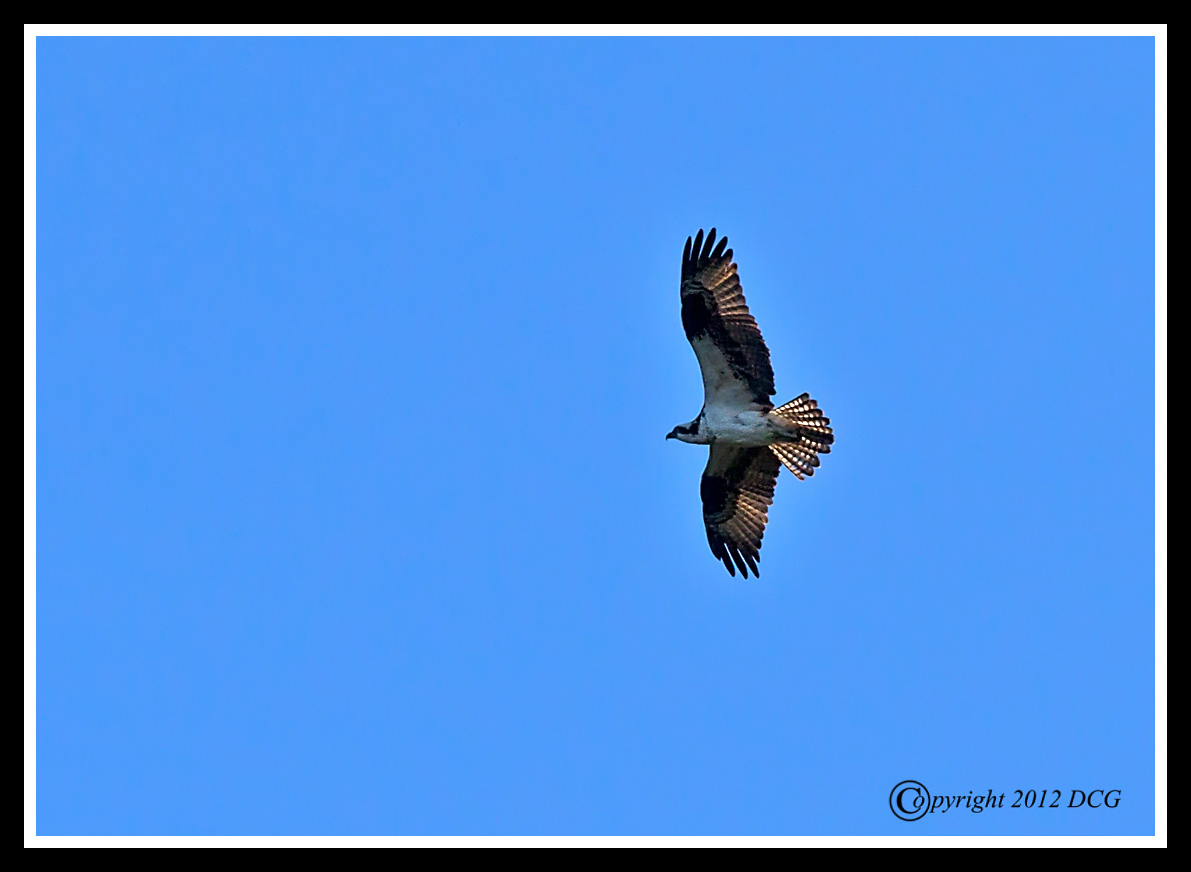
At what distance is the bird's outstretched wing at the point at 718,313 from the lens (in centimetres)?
1516

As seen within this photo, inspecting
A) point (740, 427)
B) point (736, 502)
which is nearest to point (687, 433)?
point (740, 427)

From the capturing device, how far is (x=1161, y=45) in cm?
1384

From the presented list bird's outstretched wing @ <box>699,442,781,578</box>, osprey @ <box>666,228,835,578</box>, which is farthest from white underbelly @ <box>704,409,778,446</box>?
bird's outstretched wing @ <box>699,442,781,578</box>

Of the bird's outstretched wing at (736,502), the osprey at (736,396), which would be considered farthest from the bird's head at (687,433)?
the bird's outstretched wing at (736,502)

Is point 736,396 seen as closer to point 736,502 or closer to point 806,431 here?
point 806,431

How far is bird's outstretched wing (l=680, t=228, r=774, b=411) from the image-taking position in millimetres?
15156

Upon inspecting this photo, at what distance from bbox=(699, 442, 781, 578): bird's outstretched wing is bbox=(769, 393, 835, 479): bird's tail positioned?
0.69 m

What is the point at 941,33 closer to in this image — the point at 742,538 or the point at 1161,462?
the point at 1161,462

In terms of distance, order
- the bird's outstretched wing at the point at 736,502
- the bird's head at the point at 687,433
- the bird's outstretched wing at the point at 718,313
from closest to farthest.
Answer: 1. the bird's outstretched wing at the point at 718,313
2. the bird's head at the point at 687,433
3. the bird's outstretched wing at the point at 736,502

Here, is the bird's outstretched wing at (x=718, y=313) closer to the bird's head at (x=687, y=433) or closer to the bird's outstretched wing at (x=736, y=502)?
the bird's head at (x=687, y=433)

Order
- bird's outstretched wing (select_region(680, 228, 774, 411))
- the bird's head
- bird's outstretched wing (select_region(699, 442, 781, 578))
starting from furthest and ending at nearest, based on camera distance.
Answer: bird's outstretched wing (select_region(699, 442, 781, 578)) < the bird's head < bird's outstretched wing (select_region(680, 228, 774, 411))

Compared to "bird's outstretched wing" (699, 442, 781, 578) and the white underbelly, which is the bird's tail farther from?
"bird's outstretched wing" (699, 442, 781, 578)

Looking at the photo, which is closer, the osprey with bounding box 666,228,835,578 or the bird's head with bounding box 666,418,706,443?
the osprey with bounding box 666,228,835,578

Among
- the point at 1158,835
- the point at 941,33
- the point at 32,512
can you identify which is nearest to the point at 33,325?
the point at 32,512
